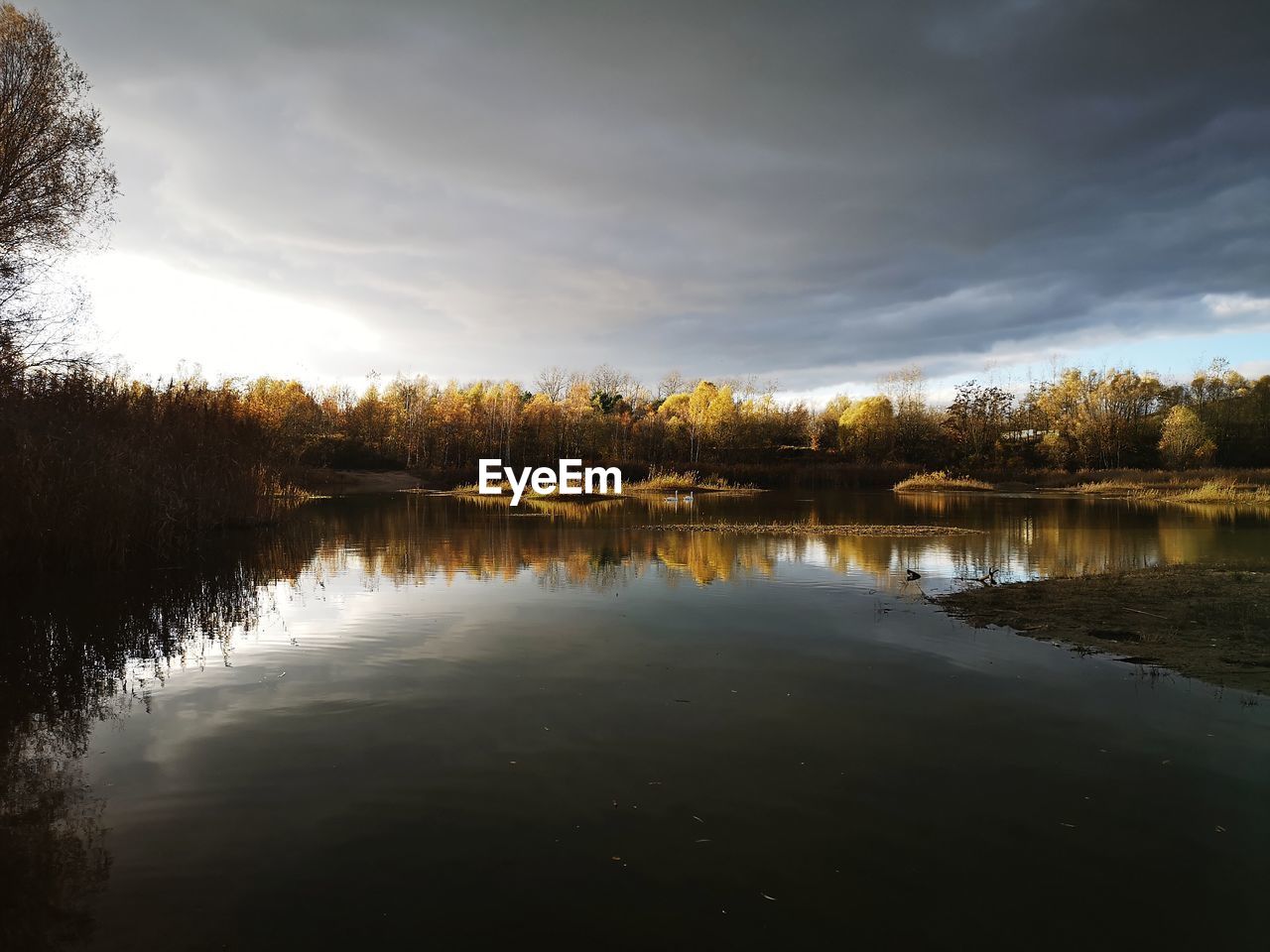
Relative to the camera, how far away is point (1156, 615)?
30.0ft

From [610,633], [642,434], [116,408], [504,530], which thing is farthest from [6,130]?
[642,434]

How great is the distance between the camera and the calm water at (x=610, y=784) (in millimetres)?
3418

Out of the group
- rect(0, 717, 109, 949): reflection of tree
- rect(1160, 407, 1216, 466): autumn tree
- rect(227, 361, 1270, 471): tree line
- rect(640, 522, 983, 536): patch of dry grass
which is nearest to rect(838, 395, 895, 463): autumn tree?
rect(227, 361, 1270, 471): tree line

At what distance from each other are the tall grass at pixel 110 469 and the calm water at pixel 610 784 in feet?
7.95

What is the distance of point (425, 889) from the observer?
11.8ft

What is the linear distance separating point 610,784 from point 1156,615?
8.28 meters

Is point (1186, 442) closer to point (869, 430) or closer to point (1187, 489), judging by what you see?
point (1187, 489)

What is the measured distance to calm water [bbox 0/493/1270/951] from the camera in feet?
11.2

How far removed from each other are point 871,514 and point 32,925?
101 ft

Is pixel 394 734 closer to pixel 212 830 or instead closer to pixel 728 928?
pixel 212 830

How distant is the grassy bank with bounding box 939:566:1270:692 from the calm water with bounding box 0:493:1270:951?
0.60 metres

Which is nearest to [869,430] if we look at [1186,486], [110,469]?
[1186,486]

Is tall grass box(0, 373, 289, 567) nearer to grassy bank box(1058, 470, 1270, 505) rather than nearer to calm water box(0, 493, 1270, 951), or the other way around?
calm water box(0, 493, 1270, 951)

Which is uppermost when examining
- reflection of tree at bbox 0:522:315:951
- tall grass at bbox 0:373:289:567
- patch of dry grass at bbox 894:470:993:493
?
tall grass at bbox 0:373:289:567
